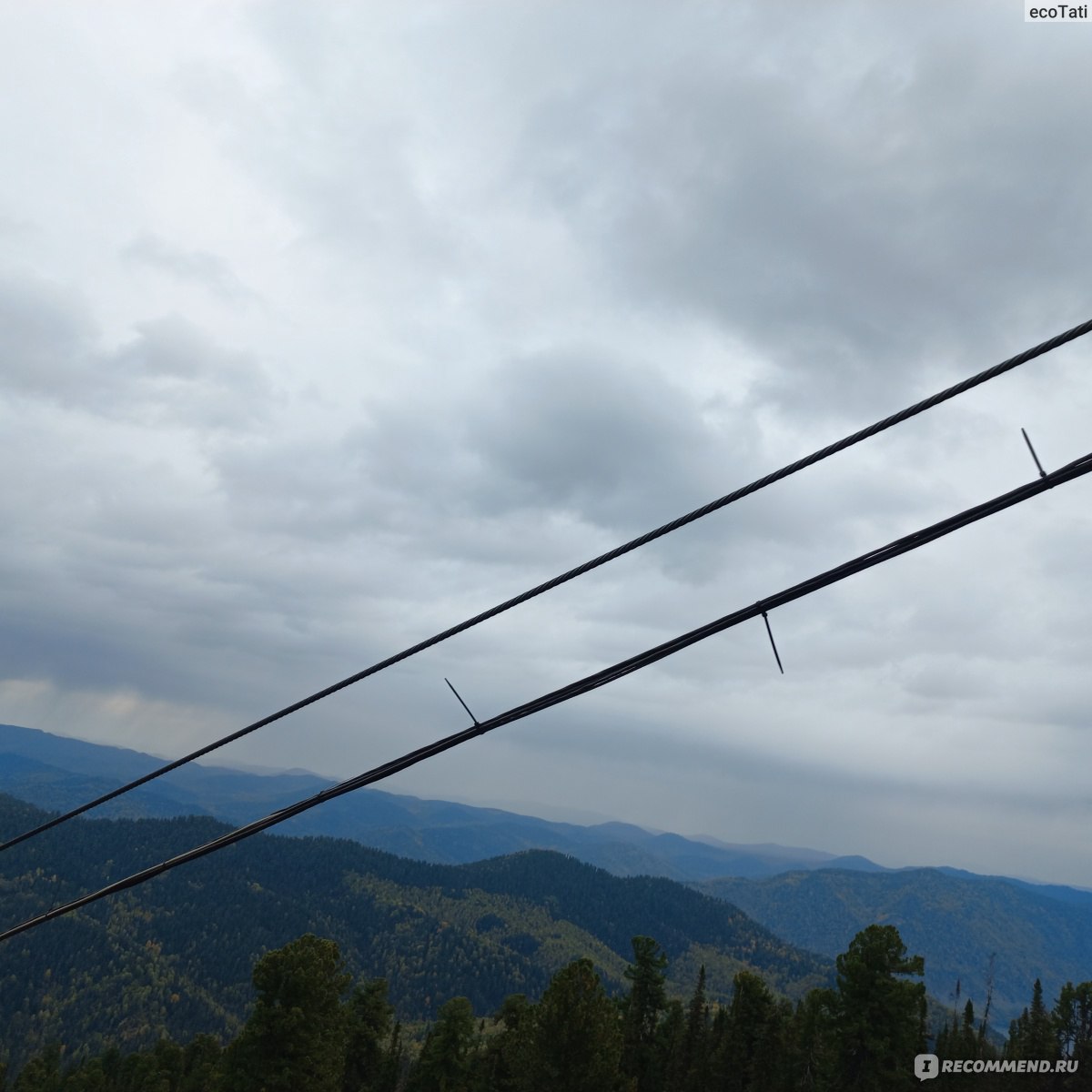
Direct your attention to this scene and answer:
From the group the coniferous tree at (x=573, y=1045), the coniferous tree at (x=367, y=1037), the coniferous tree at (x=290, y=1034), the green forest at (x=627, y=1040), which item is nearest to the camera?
the coniferous tree at (x=290, y=1034)

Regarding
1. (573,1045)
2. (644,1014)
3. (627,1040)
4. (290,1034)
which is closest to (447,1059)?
(627,1040)

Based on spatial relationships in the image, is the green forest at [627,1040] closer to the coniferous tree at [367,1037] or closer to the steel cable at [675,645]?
the coniferous tree at [367,1037]

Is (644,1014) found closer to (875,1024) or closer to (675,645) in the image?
(875,1024)

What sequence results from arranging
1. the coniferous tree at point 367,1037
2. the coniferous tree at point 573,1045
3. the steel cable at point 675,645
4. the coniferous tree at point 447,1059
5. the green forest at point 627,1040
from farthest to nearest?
the coniferous tree at point 367,1037 → the coniferous tree at point 447,1059 → the coniferous tree at point 573,1045 → the green forest at point 627,1040 → the steel cable at point 675,645

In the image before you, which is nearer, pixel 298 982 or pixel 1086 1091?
pixel 298 982

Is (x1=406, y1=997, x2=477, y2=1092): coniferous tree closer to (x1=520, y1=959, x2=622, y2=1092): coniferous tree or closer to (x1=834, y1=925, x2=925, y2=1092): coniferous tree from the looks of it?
(x1=520, y1=959, x2=622, y2=1092): coniferous tree

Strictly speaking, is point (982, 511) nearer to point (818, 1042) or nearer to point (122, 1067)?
point (818, 1042)

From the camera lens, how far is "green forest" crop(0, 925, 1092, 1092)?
1575 inches

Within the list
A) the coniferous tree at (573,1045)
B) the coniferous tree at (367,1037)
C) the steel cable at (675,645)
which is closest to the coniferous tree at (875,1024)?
the coniferous tree at (573,1045)

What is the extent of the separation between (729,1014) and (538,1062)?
29.0 metres

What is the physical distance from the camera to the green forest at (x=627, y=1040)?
40.0 meters

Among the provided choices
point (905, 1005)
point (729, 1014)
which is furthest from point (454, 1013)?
point (905, 1005)

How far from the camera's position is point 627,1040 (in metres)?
59.1

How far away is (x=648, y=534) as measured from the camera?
7789 mm
